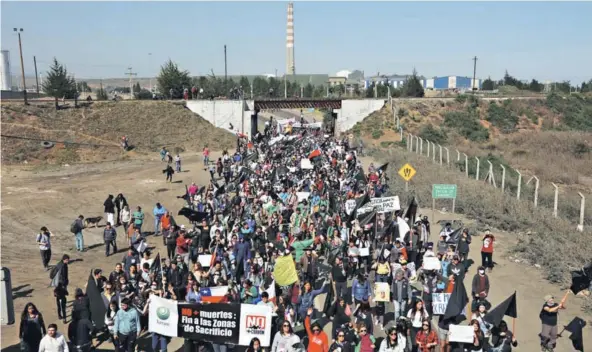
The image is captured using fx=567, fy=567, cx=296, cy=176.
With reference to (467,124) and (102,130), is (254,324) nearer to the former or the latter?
(102,130)

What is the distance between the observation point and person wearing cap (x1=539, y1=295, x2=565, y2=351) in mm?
11273

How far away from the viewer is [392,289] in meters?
12.9

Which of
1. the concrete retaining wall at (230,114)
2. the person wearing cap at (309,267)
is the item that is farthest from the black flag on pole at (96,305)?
the concrete retaining wall at (230,114)

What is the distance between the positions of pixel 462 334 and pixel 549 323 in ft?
9.06

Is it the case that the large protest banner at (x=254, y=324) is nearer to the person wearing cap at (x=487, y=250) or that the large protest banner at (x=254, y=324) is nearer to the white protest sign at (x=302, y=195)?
the person wearing cap at (x=487, y=250)

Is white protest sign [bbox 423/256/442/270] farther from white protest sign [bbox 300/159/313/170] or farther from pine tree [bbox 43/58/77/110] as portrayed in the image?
pine tree [bbox 43/58/77/110]

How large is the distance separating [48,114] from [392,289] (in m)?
47.4

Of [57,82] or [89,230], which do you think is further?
[57,82]

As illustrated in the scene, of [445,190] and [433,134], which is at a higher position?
[445,190]

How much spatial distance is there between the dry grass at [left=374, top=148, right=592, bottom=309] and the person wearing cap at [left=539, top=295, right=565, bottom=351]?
3.29 m

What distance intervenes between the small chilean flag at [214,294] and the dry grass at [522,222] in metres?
9.21

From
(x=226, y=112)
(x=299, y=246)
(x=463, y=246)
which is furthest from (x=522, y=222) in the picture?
(x=226, y=112)

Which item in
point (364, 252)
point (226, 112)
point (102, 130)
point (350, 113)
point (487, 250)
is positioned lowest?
point (487, 250)

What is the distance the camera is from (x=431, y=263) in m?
13.8
